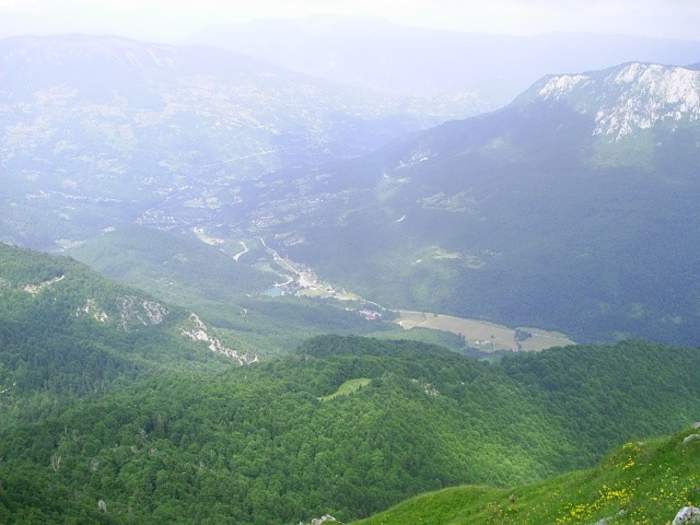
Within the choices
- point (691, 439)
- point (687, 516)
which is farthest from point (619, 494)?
point (687, 516)

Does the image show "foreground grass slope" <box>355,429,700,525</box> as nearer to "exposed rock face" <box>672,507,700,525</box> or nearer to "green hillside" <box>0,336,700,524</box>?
"exposed rock face" <box>672,507,700,525</box>

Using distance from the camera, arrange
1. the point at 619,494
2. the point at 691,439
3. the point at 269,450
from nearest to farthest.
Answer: the point at 619,494 → the point at 691,439 → the point at 269,450

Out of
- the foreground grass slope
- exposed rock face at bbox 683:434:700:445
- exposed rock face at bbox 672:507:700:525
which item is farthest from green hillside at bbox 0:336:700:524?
exposed rock face at bbox 672:507:700:525

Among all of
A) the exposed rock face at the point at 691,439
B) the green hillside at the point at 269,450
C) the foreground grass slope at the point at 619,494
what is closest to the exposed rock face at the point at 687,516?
the foreground grass slope at the point at 619,494

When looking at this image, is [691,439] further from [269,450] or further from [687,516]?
[269,450]

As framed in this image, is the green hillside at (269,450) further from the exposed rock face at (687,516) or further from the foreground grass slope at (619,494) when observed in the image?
the exposed rock face at (687,516)
